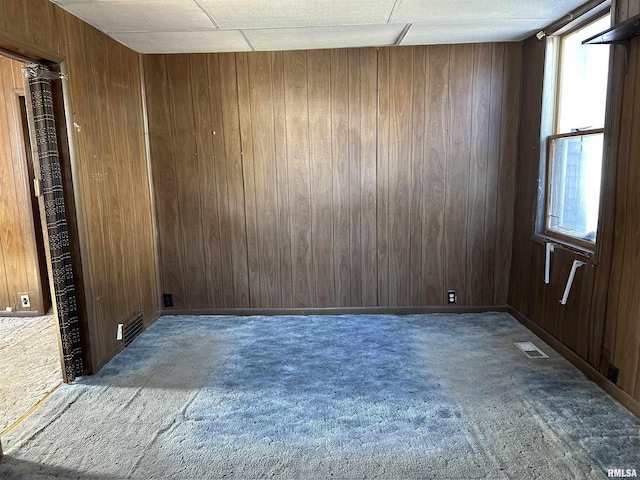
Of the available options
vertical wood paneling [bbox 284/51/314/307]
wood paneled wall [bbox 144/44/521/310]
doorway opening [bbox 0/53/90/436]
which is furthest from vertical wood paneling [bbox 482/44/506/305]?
doorway opening [bbox 0/53/90/436]

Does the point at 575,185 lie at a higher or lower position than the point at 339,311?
higher

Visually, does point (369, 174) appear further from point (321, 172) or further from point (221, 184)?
point (221, 184)

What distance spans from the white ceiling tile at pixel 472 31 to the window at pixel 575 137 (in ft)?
0.83

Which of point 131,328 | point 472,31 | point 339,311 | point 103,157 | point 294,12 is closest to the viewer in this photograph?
point 294,12

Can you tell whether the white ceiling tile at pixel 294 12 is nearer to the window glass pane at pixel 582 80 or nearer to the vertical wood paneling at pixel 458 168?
the vertical wood paneling at pixel 458 168

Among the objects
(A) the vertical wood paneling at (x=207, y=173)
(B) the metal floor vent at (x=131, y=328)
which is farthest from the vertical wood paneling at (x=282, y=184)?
(B) the metal floor vent at (x=131, y=328)

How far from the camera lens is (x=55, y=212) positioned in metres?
2.69

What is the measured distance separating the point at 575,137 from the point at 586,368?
1.52 m

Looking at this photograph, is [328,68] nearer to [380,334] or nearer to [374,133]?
[374,133]

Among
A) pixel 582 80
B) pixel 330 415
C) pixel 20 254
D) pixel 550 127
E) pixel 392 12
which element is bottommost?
pixel 330 415

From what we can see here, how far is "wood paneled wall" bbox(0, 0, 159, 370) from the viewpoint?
2.53 m

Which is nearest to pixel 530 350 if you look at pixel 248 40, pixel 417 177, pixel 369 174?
pixel 417 177

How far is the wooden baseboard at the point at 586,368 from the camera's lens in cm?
238

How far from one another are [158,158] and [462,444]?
326cm
